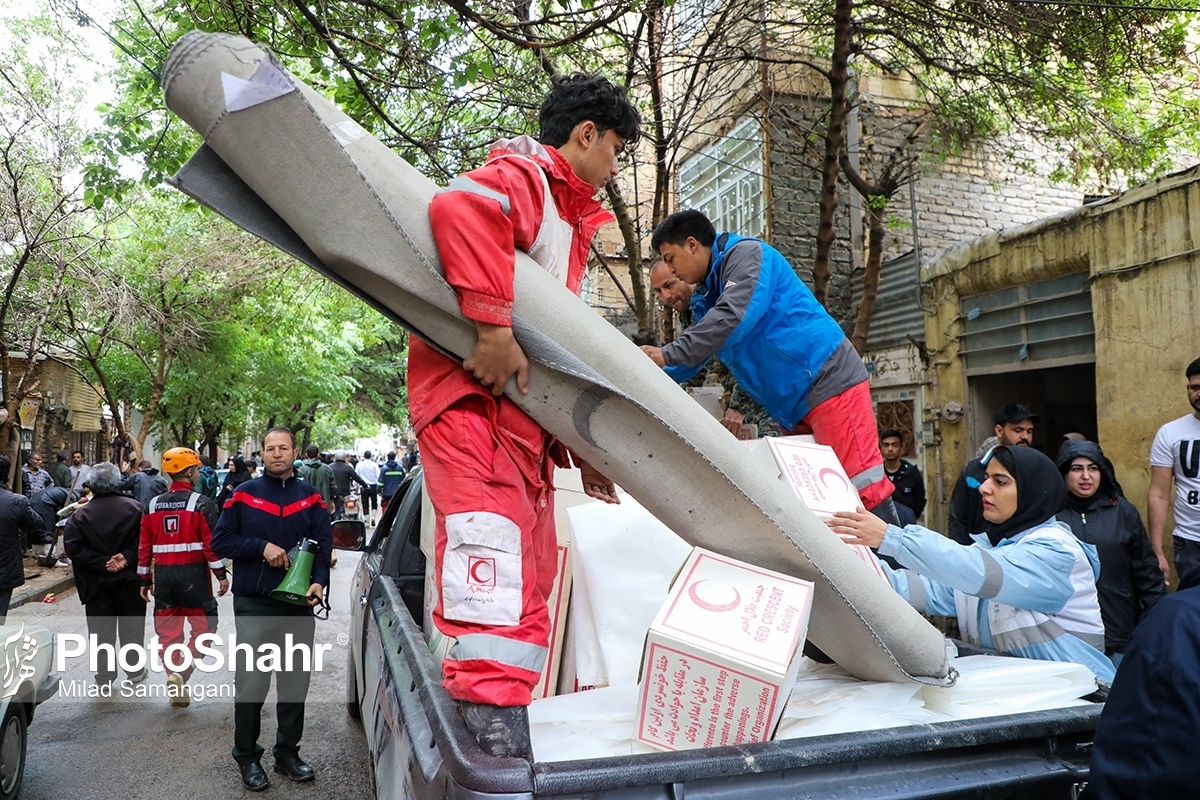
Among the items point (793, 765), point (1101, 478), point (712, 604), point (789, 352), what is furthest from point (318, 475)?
point (793, 765)

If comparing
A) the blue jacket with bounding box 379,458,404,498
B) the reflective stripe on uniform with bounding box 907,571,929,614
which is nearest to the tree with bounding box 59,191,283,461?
the blue jacket with bounding box 379,458,404,498

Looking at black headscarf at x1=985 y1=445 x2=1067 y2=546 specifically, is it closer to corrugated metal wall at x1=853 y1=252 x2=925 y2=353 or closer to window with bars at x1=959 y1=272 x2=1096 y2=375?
window with bars at x1=959 y1=272 x2=1096 y2=375

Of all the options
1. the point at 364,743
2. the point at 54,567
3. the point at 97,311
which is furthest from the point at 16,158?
the point at 364,743

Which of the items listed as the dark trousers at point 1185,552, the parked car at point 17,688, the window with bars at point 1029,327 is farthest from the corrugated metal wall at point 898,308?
the parked car at point 17,688

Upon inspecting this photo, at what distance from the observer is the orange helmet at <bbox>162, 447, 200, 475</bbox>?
19.1 feet

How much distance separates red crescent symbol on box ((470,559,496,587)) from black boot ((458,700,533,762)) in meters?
0.25

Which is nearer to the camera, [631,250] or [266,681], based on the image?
[266,681]

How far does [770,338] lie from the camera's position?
3064mm

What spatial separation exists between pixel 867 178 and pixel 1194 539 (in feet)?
23.3

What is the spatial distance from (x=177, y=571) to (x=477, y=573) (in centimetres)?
462

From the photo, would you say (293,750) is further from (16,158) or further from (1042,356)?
(16,158)

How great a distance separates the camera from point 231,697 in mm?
5762

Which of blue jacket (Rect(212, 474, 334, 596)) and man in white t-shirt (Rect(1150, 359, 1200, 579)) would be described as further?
man in white t-shirt (Rect(1150, 359, 1200, 579))

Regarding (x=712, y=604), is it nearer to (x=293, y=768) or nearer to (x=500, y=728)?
(x=500, y=728)
